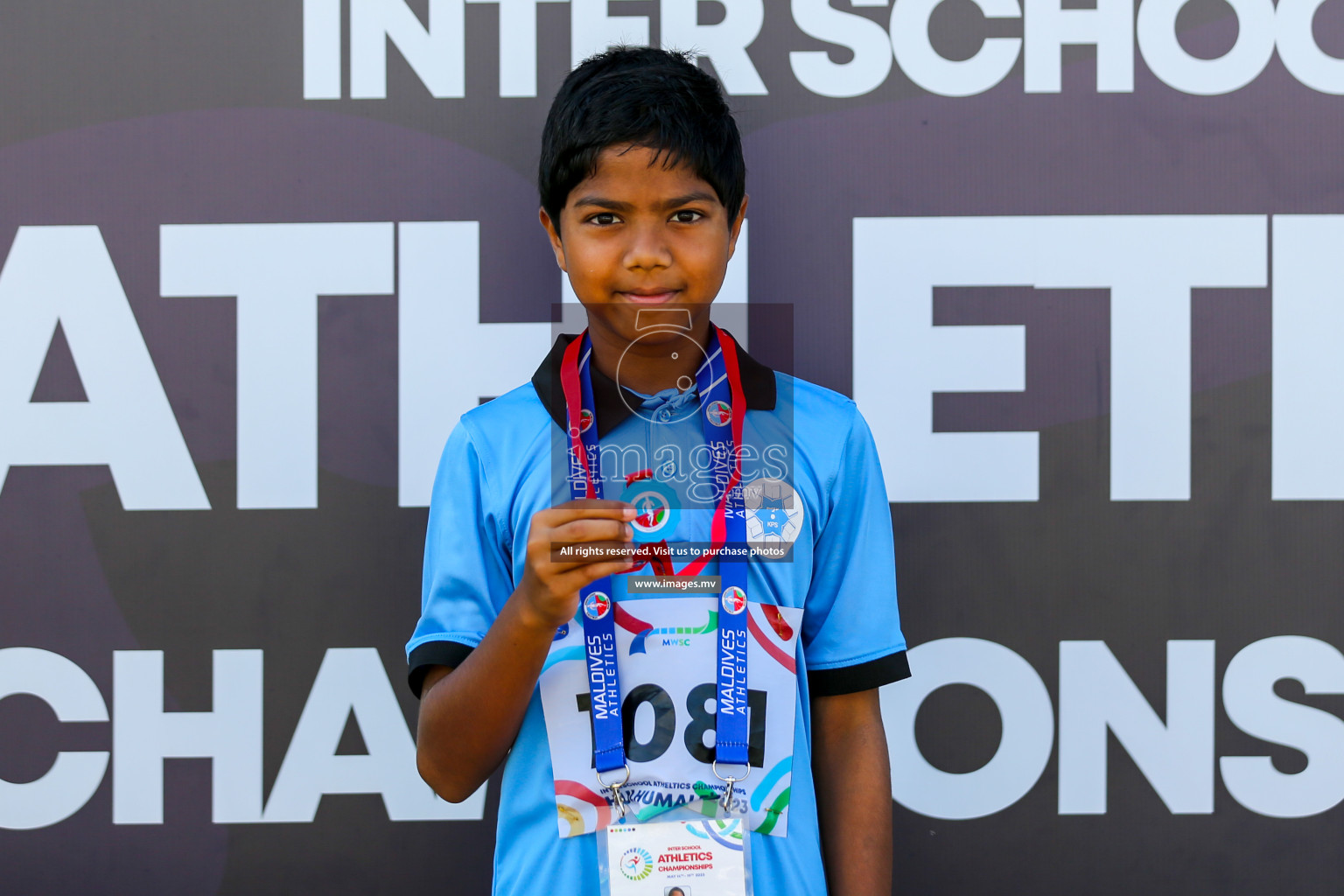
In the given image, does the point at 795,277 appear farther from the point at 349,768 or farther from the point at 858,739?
the point at 349,768

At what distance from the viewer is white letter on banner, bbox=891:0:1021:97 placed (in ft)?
6.37

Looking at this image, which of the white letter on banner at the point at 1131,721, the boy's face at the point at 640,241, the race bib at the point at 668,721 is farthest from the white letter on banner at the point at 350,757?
the white letter on banner at the point at 1131,721

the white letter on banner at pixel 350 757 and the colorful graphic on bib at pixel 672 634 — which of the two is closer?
the colorful graphic on bib at pixel 672 634

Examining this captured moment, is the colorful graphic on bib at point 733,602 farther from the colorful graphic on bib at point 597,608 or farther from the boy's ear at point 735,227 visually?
the boy's ear at point 735,227

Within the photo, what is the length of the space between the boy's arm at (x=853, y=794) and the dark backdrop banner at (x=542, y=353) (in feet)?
2.02

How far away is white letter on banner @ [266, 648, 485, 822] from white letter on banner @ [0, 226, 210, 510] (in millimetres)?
446

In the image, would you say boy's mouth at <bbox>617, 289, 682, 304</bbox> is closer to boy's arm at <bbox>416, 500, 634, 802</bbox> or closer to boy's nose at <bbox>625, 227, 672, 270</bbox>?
boy's nose at <bbox>625, 227, 672, 270</bbox>

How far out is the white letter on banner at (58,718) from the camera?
1.94 m

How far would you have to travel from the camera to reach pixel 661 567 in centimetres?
128

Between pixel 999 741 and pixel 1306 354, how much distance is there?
0.99 metres

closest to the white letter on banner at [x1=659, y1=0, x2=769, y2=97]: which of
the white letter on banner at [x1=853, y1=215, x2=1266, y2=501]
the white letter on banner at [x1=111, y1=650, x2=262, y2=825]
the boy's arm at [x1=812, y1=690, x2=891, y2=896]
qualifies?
the white letter on banner at [x1=853, y1=215, x2=1266, y2=501]

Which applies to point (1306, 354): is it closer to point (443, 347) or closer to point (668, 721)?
point (668, 721)

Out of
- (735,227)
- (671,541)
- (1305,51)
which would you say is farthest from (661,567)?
(1305,51)

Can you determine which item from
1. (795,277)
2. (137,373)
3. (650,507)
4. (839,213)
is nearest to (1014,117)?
(839,213)
